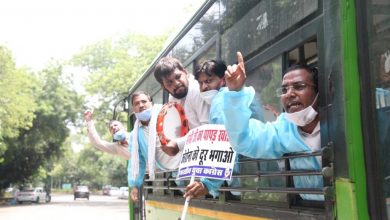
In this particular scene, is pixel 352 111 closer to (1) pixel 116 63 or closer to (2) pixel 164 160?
(2) pixel 164 160

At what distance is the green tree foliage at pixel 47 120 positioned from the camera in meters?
34.1

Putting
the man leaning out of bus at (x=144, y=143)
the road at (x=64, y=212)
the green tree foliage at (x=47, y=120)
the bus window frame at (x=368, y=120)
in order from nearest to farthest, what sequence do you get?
the bus window frame at (x=368, y=120), the man leaning out of bus at (x=144, y=143), the road at (x=64, y=212), the green tree foliage at (x=47, y=120)

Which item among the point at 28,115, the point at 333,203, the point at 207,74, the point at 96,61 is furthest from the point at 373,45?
the point at 96,61

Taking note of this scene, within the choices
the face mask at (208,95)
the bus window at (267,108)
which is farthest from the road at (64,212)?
the bus window at (267,108)

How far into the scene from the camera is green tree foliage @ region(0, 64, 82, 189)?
34.1 metres

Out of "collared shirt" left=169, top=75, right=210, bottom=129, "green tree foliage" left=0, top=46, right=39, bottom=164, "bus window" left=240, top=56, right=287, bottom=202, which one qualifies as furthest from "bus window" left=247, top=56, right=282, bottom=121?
"green tree foliage" left=0, top=46, right=39, bottom=164

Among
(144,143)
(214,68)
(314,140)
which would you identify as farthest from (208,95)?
(144,143)

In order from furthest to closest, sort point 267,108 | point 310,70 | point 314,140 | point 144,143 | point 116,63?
point 116,63 < point 144,143 < point 267,108 < point 310,70 < point 314,140

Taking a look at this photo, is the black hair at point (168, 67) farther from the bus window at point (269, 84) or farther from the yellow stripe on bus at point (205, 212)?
the yellow stripe on bus at point (205, 212)

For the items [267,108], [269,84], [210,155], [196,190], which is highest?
[269,84]

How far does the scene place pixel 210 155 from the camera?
9.52ft

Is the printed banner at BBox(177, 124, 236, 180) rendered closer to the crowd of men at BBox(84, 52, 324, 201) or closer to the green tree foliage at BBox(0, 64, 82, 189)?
the crowd of men at BBox(84, 52, 324, 201)

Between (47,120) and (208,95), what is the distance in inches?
1285

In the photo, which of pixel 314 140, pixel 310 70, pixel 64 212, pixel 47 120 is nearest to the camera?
pixel 314 140
